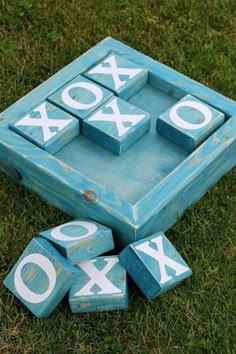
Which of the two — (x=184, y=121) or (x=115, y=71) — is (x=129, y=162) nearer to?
(x=184, y=121)

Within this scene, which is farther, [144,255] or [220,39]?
[220,39]

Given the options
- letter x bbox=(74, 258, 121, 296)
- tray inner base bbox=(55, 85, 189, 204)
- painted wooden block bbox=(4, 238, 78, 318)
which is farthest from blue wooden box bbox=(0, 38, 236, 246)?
painted wooden block bbox=(4, 238, 78, 318)

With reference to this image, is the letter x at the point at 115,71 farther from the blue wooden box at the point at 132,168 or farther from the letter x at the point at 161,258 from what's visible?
the letter x at the point at 161,258

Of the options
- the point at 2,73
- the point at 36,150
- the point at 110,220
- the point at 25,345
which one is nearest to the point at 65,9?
the point at 2,73

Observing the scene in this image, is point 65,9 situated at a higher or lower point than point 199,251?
higher

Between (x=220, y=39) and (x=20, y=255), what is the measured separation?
61.8 inches

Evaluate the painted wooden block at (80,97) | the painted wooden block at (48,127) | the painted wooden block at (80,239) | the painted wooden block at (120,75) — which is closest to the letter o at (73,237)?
the painted wooden block at (80,239)

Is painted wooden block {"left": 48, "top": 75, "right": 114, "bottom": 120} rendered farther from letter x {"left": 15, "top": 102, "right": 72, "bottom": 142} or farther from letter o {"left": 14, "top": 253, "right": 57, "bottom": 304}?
letter o {"left": 14, "top": 253, "right": 57, "bottom": 304}

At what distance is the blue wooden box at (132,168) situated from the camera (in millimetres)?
2441

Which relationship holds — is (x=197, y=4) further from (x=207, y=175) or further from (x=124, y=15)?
(x=207, y=175)

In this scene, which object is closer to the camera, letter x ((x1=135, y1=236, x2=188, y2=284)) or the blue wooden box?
letter x ((x1=135, y1=236, x2=188, y2=284))

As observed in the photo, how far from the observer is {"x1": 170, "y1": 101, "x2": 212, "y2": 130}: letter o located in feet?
8.66

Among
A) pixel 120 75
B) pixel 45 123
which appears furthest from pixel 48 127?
pixel 120 75

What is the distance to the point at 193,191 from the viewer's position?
2.62 meters
